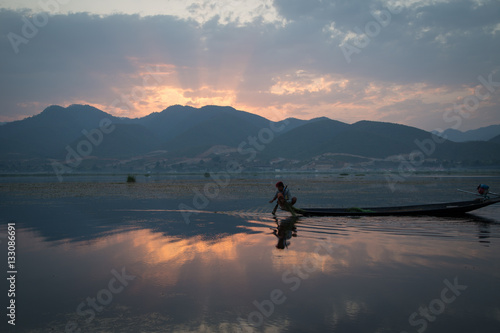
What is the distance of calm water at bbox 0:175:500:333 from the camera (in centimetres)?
661

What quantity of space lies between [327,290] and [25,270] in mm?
8498

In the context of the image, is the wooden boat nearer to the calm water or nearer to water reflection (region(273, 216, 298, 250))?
water reflection (region(273, 216, 298, 250))

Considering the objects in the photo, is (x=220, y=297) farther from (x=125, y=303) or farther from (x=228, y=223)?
(x=228, y=223)

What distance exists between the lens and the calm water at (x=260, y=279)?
21.7ft

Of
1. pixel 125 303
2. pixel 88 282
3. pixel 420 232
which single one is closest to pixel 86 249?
pixel 88 282

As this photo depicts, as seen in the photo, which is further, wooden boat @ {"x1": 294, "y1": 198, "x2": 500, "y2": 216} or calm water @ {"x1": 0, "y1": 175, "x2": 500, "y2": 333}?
wooden boat @ {"x1": 294, "y1": 198, "x2": 500, "y2": 216}

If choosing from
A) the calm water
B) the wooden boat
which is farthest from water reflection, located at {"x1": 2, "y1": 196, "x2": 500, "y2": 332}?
the wooden boat

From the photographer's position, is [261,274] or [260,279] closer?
[260,279]

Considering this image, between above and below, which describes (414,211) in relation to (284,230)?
above

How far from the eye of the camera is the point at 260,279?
9.04 metres

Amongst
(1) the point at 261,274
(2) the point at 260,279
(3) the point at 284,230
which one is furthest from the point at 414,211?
(2) the point at 260,279

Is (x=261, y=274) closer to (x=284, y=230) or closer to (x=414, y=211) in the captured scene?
(x=284, y=230)

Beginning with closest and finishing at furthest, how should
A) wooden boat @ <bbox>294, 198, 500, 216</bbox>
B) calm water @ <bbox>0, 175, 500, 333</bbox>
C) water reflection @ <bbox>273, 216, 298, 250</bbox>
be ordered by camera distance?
calm water @ <bbox>0, 175, 500, 333</bbox>, water reflection @ <bbox>273, 216, 298, 250</bbox>, wooden boat @ <bbox>294, 198, 500, 216</bbox>

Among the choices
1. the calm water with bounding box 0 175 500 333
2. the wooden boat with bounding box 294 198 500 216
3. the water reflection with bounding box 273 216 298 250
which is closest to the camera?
the calm water with bounding box 0 175 500 333
